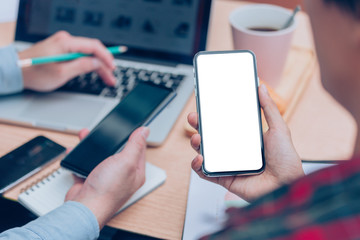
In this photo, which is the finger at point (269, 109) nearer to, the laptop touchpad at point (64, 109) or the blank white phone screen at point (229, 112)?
the blank white phone screen at point (229, 112)

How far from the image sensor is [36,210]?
1.71ft

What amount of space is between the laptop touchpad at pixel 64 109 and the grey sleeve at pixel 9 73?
0.04 metres

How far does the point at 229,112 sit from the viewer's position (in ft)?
1.77

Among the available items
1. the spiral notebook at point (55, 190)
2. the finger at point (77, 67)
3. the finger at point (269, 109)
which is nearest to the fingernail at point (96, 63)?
the finger at point (77, 67)

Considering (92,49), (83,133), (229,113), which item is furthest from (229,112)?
(92,49)

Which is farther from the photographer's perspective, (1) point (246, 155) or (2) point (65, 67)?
(2) point (65, 67)

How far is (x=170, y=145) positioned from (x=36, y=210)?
230 mm

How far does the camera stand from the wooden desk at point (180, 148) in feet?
1.70

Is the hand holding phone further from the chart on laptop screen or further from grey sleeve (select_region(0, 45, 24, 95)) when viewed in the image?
grey sleeve (select_region(0, 45, 24, 95))

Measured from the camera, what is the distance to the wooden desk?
52 cm

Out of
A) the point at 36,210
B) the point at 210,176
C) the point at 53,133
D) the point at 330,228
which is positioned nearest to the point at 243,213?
the point at 330,228

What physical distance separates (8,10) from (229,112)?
69cm

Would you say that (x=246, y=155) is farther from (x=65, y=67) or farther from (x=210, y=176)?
(x=65, y=67)

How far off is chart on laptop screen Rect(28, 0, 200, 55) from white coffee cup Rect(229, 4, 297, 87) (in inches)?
4.5
